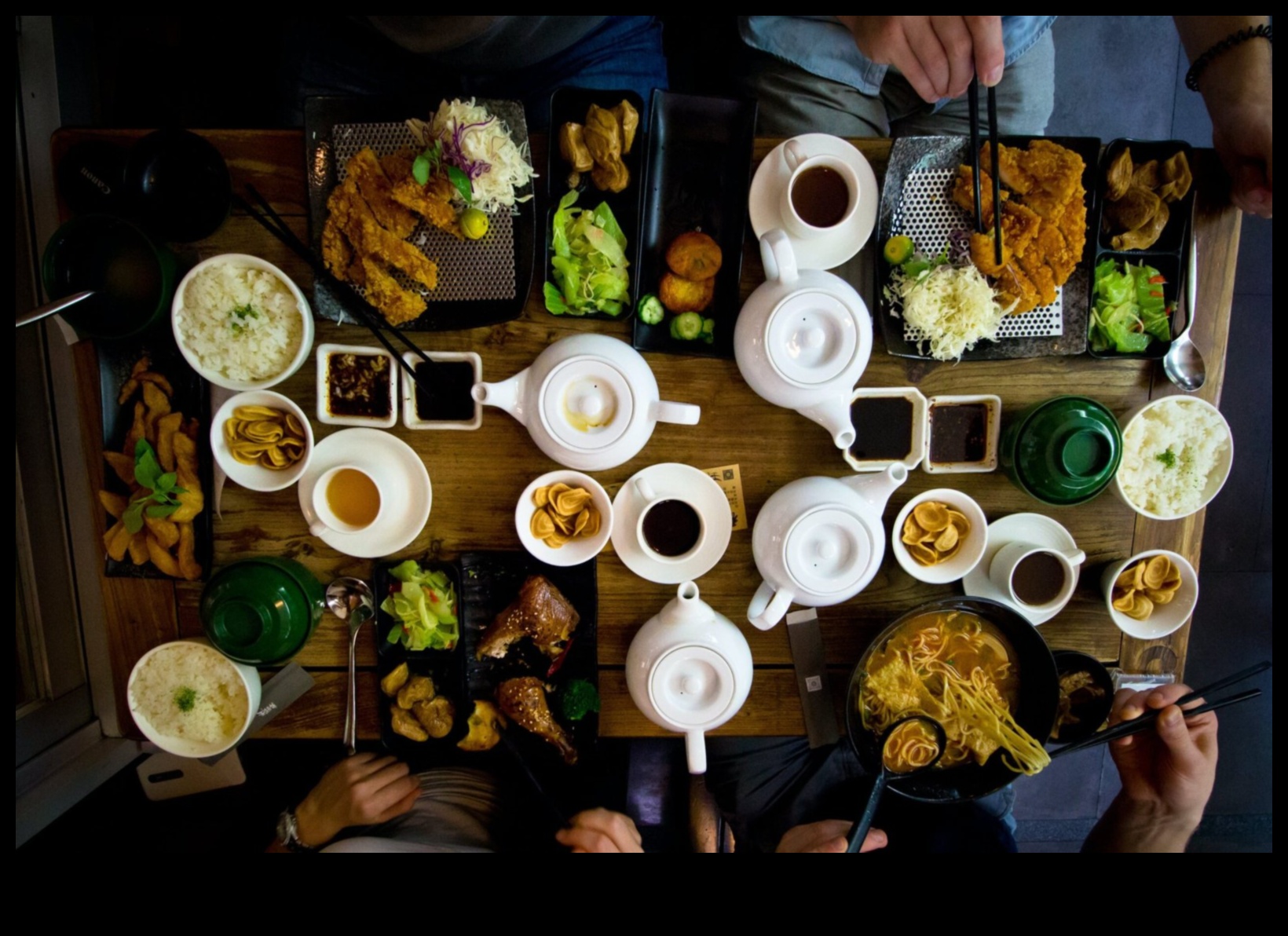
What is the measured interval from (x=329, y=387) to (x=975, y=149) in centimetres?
184

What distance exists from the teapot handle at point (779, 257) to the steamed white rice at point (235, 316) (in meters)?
1.24

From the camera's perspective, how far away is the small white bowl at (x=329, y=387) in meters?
1.89

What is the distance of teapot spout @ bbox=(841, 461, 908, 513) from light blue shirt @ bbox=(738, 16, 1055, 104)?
1307 millimetres

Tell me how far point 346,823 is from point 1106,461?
246cm

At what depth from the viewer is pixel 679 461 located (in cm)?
197

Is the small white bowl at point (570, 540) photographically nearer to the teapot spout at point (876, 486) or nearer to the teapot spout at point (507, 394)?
the teapot spout at point (507, 394)

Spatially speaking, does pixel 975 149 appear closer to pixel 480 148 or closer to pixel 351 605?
pixel 480 148

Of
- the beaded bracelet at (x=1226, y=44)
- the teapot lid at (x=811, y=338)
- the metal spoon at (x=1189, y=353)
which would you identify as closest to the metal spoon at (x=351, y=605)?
the teapot lid at (x=811, y=338)

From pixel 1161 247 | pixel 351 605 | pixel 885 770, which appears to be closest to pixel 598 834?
pixel 885 770

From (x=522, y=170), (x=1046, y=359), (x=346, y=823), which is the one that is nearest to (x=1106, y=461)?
(x=1046, y=359)

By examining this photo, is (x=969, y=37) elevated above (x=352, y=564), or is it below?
above

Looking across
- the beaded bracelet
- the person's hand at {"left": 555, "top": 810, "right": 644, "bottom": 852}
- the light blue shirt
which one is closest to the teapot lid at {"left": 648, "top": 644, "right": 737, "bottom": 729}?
the person's hand at {"left": 555, "top": 810, "right": 644, "bottom": 852}

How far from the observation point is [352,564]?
2.01 m

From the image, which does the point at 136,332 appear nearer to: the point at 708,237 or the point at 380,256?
the point at 380,256
